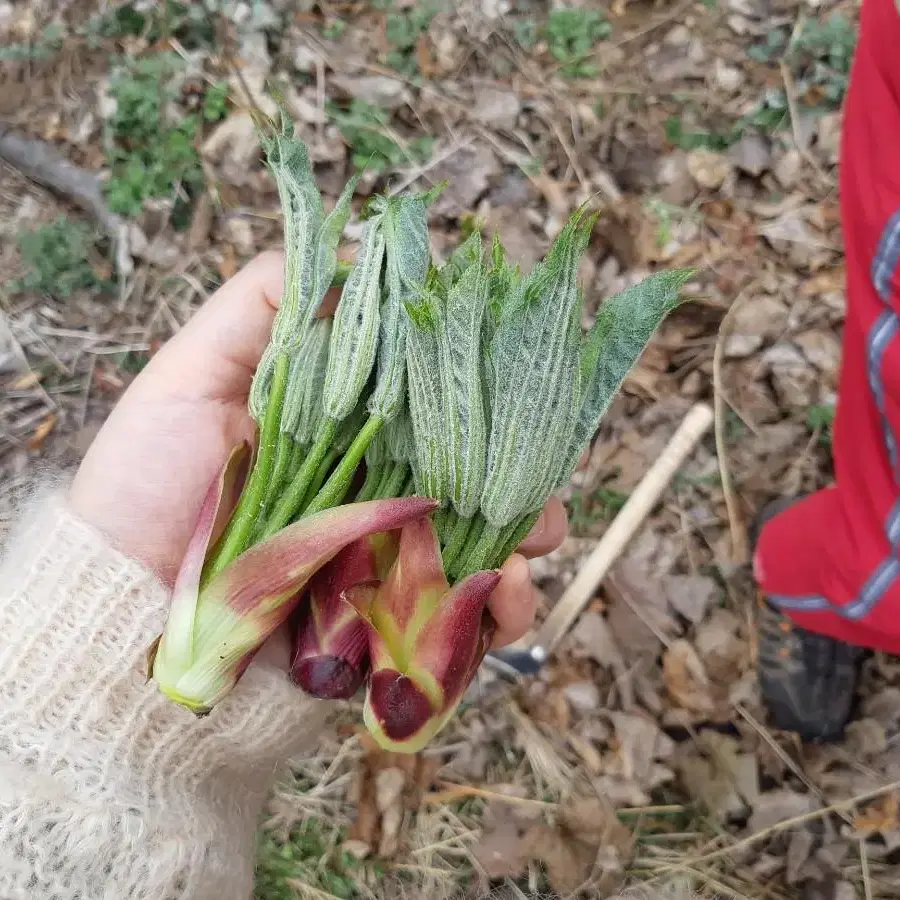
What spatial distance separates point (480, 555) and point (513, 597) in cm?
11

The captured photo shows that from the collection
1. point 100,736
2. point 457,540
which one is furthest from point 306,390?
point 100,736

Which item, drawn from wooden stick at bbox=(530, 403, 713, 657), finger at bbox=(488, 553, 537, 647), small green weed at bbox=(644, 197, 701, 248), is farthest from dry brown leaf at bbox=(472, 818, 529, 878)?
small green weed at bbox=(644, 197, 701, 248)

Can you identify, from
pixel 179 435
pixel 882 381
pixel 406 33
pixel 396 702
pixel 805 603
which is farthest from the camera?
pixel 406 33

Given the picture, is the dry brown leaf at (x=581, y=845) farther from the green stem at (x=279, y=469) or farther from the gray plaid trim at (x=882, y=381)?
the green stem at (x=279, y=469)

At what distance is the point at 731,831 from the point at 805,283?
1.32 meters

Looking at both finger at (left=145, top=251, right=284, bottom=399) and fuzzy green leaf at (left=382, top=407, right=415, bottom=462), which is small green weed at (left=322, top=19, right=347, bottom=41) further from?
fuzzy green leaf at (left=382, top=407, right=415, bottom=462)

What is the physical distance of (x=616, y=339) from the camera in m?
1.30

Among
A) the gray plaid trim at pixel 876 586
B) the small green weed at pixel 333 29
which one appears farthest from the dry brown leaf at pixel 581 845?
the small green weed at pixel 333 29

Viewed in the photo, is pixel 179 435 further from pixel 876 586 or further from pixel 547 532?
pixel 876 586

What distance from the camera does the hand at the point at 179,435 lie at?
1.44 metres

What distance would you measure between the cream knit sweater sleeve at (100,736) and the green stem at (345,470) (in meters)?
0.31

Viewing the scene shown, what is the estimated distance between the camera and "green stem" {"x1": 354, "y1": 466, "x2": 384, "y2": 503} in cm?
137

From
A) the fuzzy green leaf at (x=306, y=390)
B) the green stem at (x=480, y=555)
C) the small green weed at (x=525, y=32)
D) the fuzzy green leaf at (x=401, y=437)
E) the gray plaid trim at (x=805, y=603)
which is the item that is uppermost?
the fuzzy green leaf at (x=306, y=390)

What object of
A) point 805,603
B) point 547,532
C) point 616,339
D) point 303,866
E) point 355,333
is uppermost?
point 355,333
